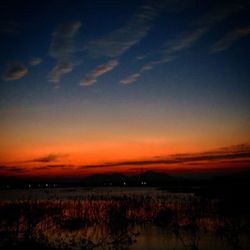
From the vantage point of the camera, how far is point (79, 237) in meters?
18.8

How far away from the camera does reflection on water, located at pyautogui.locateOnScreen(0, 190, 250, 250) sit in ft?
56.3

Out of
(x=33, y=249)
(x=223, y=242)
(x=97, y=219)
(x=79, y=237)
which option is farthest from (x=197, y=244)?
(x=97, y=219)

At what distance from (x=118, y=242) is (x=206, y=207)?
1389 cm

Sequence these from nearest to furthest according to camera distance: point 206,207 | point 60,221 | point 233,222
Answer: point 233,222
point 60,221
point 206,207

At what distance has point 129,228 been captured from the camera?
22266 millimetres

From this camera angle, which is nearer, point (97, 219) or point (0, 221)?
point (0, 221)

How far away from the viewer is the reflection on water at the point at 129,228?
17.2m

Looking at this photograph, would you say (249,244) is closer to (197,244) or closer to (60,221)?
(197,244)

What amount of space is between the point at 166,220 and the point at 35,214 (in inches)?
349

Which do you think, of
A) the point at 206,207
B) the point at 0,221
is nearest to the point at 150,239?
the point at 0,221

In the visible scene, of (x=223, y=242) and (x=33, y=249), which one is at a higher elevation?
(x=33, y=249)

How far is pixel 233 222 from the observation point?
2264 cm

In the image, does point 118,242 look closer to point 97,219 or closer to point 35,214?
point 97,219

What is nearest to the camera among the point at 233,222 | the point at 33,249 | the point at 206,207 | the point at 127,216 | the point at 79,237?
the point at 33,249
